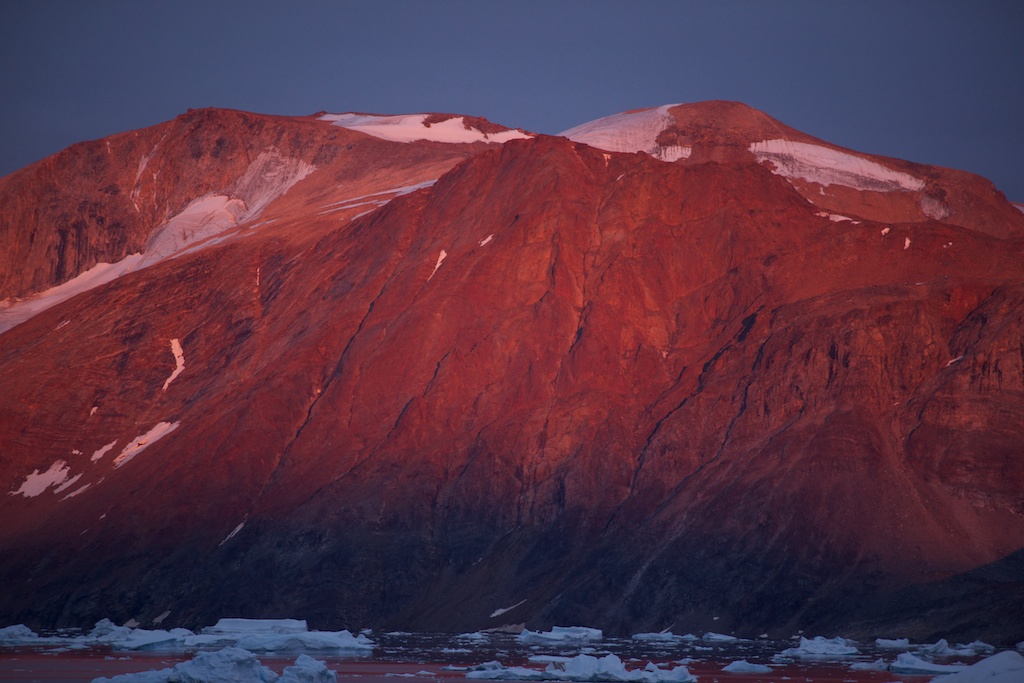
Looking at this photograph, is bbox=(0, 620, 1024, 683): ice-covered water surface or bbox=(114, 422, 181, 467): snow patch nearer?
bbox=(0, 620, 1024, 683): ice-covered water surface

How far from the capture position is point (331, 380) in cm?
9569

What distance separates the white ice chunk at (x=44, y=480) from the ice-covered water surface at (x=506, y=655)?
92.6 ft

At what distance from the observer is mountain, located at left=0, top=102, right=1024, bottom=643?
238ft

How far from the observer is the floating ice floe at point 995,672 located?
102 feet

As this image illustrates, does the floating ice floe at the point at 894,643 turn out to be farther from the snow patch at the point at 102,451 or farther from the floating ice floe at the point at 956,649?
the snow patch at the point at 102,451

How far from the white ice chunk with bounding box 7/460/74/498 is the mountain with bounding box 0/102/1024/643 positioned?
0.23m

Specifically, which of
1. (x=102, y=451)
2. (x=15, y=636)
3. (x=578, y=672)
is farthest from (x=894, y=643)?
(x=102, y=451)

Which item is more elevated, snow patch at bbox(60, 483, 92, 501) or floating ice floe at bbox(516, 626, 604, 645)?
snow patch at bbox(60, 483, 92, 501)

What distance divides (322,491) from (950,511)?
122ft

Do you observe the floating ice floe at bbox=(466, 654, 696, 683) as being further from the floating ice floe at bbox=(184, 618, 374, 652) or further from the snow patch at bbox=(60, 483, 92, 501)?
the snow patch at bbox=(60, 483, 92, 501)

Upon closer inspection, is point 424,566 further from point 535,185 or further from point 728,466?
point 535,185

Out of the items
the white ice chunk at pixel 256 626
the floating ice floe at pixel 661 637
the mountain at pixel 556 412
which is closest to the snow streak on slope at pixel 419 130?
the mountain at pixel 556 412

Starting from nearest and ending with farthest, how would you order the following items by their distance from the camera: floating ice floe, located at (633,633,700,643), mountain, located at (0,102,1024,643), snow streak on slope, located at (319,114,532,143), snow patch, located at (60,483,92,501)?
floating ice floe, located at (633,633,700,643) → mountain, located at (0,102,1024,643) → snow patch, located at (60,483,92,501) → snow streak on slope, located at (319,114,532,143)

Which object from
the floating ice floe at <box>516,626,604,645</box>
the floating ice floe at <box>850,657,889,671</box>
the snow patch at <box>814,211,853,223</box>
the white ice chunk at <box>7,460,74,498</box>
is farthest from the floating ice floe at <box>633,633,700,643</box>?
the white ice chunk at <box>7,460,74,498</box>
